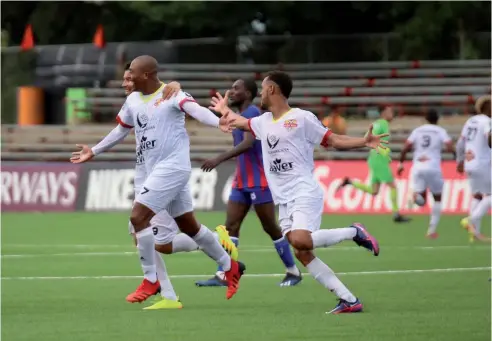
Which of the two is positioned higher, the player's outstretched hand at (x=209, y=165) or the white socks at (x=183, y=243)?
the player's outstretched hand at (x=209, y=165)

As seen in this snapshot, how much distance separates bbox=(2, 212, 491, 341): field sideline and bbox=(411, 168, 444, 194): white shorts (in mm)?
1409

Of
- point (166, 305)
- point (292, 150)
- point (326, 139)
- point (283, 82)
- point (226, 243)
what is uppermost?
point (283, 82)

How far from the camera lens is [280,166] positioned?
506 inches

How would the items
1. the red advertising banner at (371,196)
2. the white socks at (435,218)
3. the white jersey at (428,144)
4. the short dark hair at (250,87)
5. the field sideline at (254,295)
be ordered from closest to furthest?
the field sideline at (254,295) < the short dark hair at (250,87) < the white socks at (435,218) < the white jersey at (428,144) < the red advertising banner at (371,196)

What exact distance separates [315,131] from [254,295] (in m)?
2.40

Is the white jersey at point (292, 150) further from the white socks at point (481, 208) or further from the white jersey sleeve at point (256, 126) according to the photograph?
the white socks at point (481, 208)

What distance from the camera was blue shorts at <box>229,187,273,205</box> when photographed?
15852 millimetres

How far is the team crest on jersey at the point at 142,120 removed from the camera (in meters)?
13.4

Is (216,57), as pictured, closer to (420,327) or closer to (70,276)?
(70,276)

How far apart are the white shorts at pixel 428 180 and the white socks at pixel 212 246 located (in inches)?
445

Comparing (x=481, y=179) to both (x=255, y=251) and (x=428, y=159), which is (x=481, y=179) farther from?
(x=428, y=159)

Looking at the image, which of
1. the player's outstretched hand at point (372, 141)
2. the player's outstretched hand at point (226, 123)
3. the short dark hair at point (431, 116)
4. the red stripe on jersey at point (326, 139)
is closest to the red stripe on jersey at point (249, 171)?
the player's outstretched hand at point (226, 123)

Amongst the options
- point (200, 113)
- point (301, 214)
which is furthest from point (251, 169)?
point (301, 214)

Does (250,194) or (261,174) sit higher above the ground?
(261,174)
